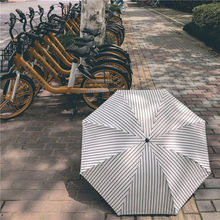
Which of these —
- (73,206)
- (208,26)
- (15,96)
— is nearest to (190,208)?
(73,206)

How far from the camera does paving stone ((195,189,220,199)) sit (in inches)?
111

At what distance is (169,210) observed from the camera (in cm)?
229

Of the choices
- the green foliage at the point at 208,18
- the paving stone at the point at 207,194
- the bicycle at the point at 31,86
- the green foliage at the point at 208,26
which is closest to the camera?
the paving stone at the point at 207,194

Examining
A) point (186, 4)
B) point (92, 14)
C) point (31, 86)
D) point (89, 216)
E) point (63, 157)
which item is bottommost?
point (186, 4)

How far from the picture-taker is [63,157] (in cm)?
347

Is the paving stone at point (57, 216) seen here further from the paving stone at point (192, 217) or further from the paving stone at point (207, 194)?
the paving stone at point (207, 194)

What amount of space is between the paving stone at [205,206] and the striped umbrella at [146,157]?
0.47 metres

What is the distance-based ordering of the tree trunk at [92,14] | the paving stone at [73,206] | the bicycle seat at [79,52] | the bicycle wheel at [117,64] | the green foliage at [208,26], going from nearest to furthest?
the paving stone at [73,206], the bicycle seat at [79,52], the bicycle wheel at [117,64], the tree trunk at [92,14], the green foliage at [208,26]

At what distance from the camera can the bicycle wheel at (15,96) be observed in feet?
13.9

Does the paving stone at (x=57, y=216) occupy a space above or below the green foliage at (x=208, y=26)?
below

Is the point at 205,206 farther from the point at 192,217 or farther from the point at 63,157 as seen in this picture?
the point at 63,157

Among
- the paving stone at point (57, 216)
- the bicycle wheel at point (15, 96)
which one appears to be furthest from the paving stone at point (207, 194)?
the bicycle wheel at point (15, 96)

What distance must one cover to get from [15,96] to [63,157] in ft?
5.40

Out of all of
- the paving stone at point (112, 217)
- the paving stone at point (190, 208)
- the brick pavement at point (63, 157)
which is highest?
the paving stone at point (190, 208)
